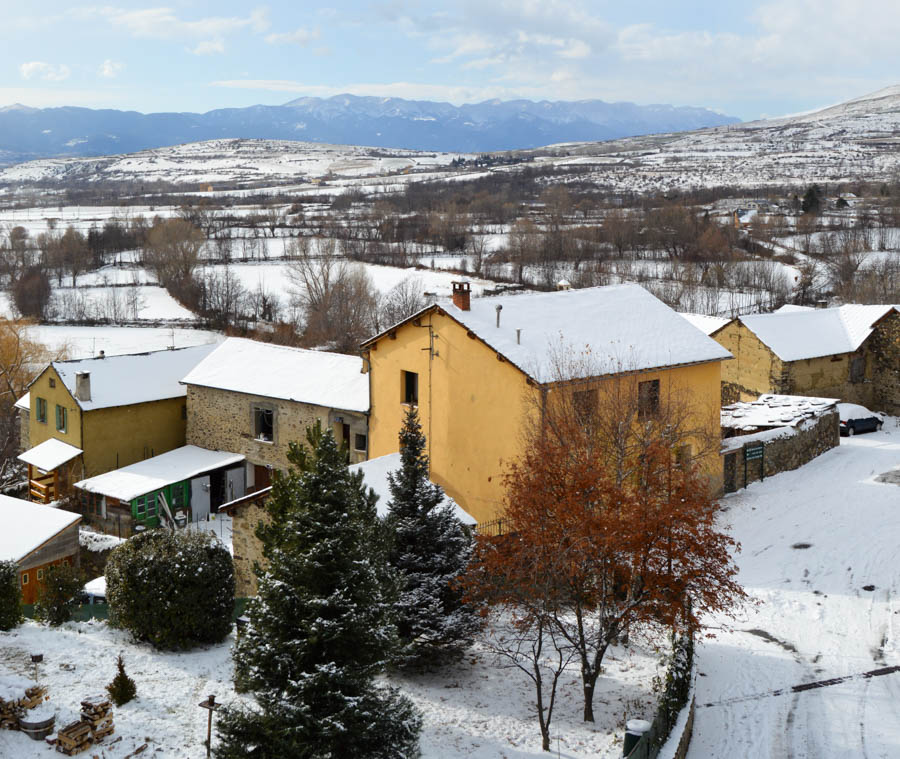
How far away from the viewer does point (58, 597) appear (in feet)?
59.2

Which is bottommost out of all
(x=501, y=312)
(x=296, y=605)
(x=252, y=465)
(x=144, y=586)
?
(x=252, y=465)

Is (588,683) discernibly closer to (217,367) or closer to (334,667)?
(334,667)

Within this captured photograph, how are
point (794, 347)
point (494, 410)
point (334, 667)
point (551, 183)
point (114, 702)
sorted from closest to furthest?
point (334, 667) → point (114, 702) → point (494, 410) → point (794, 347) → point (551, 183)

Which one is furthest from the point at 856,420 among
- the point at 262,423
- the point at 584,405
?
the point at 262,423

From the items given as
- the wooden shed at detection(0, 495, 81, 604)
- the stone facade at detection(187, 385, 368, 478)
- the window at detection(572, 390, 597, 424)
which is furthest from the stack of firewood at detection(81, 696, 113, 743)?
the stone facade at detection(187, 385, 368, 478)

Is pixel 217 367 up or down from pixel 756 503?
up

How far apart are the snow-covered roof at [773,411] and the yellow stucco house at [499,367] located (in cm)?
632

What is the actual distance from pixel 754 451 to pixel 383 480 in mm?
13559

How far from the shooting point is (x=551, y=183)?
193375mm

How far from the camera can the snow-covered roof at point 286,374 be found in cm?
3139

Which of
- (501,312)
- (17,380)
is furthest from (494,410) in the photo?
(17,380)

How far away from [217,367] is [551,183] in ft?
543

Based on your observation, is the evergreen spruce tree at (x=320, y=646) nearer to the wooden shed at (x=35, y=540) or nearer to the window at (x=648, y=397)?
the window at (x=648, y=397)

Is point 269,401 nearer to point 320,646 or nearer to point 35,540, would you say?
point 35,540
